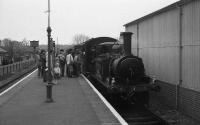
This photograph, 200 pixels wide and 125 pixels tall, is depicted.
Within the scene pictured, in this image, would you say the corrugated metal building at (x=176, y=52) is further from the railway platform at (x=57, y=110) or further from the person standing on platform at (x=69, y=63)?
the person standing on platform at (x=69, y=63)

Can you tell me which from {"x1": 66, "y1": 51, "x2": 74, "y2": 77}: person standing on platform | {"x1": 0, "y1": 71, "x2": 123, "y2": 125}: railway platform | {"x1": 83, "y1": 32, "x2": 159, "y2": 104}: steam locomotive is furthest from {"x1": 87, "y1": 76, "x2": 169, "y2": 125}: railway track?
{"x1": 66, "y1": 51, "x2": 74, "y2": 77}: person standing on platform

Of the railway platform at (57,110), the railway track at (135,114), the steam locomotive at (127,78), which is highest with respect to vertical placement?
the steam locomotive at (127,78)

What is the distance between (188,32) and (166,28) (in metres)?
3.22

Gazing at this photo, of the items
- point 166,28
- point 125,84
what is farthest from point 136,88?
point 166,28

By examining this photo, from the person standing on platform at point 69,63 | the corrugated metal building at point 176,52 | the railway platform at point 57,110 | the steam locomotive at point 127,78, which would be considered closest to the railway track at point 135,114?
Answer: the steam locomotive at point 127,78

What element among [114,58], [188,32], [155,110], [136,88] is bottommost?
[155,110]

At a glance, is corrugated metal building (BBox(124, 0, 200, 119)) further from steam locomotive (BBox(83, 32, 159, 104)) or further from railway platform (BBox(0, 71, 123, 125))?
railway platform (BBox(0, 71, 123, 125))

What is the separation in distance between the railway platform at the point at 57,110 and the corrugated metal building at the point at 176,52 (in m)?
3.51

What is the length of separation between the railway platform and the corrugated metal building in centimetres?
351

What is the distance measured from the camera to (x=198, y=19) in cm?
1354

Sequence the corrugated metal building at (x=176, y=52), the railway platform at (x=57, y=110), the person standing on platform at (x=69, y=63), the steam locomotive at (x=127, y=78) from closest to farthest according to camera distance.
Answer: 1. the railway platform at (x=57, y=110)
2. the corrugated metal building at (x=176, y=52)
3. the steam locomotive at (x=127, y=78)
4. the person standing on platform at (x=69, y=63)

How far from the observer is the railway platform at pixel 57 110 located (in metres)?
9.44

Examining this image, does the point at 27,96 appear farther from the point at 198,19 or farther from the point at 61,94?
the point at 198,19

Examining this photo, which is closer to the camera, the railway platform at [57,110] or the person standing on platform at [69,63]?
the railway platform at [57,110]
